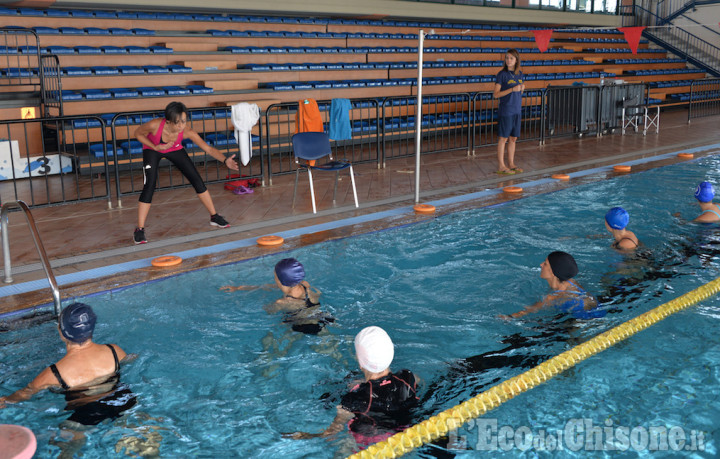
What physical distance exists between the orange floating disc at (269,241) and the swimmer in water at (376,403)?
326 cm

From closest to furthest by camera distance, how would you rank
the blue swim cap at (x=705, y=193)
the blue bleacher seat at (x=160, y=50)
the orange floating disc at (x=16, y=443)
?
the orange floating disc at (x=16, y=443), the blue swim cap at (x=705, y=193), the blue bleacher seat at (x=160, y=50)

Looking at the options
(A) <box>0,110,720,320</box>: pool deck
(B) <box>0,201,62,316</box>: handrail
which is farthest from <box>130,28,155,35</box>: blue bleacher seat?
(B) <box>0,201,62,316</box>: handrail

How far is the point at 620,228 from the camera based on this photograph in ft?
18.7

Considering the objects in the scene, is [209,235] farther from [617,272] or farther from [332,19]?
[332,19]

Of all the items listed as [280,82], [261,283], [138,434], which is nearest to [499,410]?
[138,434]

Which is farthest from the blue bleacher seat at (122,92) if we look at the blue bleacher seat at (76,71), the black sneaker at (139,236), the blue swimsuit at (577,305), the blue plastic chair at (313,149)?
the blue swimsuit at (577,305)

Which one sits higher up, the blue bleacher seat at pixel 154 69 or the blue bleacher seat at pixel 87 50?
the blue bleacher seat at pixel 87 50

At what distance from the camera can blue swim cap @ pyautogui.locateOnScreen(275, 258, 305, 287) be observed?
175 inches

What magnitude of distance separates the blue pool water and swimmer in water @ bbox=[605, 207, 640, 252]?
15cm

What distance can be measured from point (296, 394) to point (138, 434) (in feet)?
3.07

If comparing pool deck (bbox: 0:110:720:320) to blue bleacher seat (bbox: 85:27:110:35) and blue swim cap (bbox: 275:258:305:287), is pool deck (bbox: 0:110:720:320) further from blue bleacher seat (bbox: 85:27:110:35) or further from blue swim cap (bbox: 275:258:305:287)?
blue bleacher seat (bbox: 85:27:110:35)

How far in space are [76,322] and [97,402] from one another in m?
0.53

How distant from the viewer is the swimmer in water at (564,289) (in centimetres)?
443

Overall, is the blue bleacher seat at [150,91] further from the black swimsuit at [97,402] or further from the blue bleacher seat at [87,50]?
the black swimsuit at [97,402]
